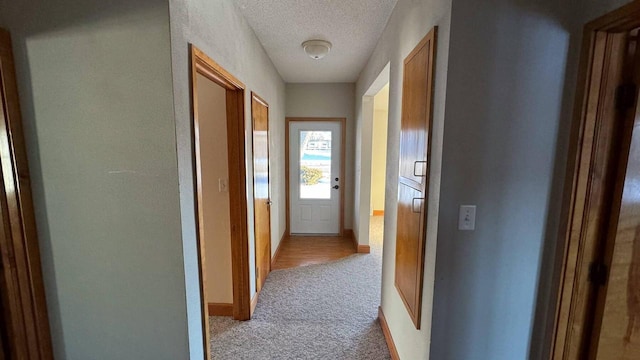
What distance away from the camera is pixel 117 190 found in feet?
3.79

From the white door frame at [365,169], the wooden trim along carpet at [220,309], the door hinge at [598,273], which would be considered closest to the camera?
the door hinge at [598,273]

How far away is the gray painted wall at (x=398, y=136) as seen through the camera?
1.22m

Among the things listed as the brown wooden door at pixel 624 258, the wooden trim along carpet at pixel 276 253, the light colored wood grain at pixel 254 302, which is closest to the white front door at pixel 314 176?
the wooden trim along carpet at pixel 276 253

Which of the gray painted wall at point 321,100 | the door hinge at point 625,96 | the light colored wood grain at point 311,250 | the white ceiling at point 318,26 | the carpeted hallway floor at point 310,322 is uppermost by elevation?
the white ceiling at point 318,26

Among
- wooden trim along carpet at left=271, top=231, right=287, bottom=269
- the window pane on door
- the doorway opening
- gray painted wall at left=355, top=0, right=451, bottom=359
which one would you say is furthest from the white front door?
gray painted wall at left=355, top=0, right=451, bottom=359

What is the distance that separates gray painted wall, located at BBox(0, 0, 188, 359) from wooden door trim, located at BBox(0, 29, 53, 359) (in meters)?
0.03

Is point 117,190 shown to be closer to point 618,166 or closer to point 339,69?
point 618,166

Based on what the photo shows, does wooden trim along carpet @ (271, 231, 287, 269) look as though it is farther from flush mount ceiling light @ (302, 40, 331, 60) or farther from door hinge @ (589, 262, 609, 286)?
door hinge @ (589, 262, 609, 286)

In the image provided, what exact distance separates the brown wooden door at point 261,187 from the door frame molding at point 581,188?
210 cm

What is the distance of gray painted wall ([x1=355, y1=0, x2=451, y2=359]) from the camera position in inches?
48.0

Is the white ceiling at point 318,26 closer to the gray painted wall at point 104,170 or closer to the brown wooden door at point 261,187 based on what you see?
the brown wooden door at point 261,187

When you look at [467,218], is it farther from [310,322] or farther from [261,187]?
[261,187]

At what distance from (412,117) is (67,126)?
1685mm

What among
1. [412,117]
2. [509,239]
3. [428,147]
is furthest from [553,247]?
[412,117]
